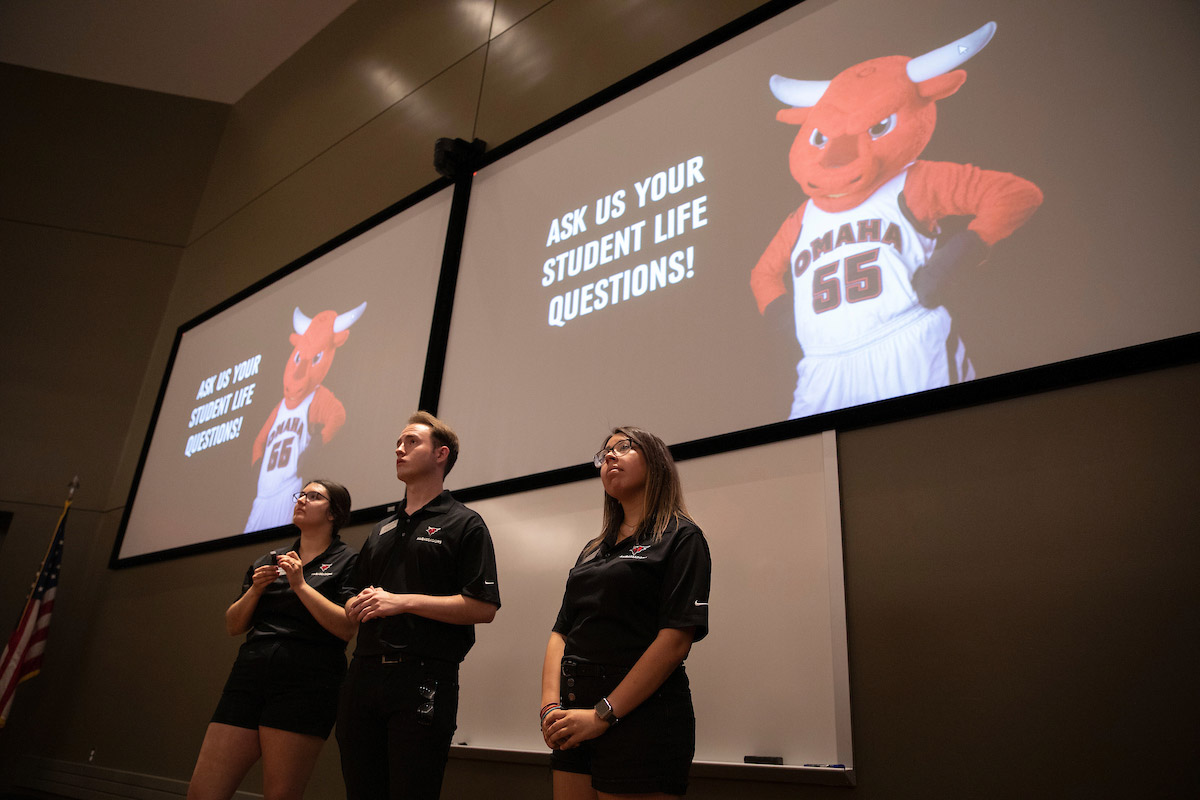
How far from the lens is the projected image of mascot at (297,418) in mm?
4047

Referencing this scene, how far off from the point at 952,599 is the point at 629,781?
970 millimetres

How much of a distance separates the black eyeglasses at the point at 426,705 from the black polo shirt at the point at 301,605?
0.56 metres

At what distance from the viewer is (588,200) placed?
3340 mm

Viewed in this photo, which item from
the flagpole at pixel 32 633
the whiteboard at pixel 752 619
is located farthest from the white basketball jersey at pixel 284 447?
the whiteboard at pixel 752 619

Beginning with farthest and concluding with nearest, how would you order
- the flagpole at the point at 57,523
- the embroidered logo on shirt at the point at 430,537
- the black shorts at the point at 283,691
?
the flagpole at the point at 57,523 < the black shorts at the point at 283,691 < the embroidered logo on shirt at the point at 430,537

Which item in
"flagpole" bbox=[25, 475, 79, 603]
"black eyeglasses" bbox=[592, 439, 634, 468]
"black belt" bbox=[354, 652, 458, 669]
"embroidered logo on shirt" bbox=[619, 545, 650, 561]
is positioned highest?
"flagpole" bbox=[25, 475, 79, 603]

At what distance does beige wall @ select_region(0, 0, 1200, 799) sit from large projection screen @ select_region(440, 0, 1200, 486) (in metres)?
0.24

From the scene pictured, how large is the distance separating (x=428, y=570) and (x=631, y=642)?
0.61 meters

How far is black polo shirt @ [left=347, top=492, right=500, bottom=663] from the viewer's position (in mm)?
1880

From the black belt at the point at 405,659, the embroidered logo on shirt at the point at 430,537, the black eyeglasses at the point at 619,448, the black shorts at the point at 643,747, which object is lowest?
the black shorts at the point at 643,747

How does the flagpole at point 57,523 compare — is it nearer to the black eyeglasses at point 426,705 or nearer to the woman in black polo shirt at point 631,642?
the black eyeglasses at point 426,705

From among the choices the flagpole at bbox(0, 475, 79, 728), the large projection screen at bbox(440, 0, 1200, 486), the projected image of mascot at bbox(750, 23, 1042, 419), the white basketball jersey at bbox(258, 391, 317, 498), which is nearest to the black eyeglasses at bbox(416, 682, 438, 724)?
the large projection screen at bbox(440, 0, 1200, 486)

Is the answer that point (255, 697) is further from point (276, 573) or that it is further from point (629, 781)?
point (629, 781)

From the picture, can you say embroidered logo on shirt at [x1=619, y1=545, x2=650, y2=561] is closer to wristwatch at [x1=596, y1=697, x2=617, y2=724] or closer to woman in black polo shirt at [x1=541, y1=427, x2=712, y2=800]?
woman in black polo shirt at [x1=541, y1=427, x2=712, y2=800]
